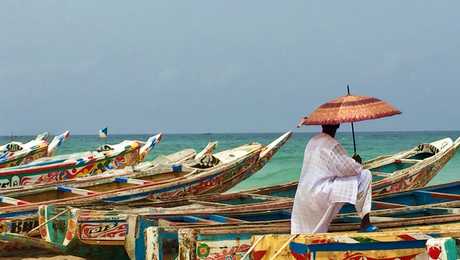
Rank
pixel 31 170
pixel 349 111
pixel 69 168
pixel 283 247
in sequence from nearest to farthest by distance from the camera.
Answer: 1. pixel 283 247
2. pixel 349 111
3. pixel 31 170
4. pixel 69 168

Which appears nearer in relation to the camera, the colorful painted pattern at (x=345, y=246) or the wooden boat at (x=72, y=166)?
the colorful painted pattern at (x=345, y=246)

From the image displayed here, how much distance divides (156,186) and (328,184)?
4.34 meters

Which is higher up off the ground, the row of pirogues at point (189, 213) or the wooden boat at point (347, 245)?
the wooden boat at point (347, 245)

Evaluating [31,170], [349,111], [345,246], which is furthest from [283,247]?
[31,170]

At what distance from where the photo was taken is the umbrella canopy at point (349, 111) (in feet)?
15.8

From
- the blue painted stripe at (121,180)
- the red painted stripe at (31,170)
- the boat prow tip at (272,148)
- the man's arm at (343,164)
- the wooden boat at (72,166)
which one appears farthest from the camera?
the boat prow tip at (272,148)

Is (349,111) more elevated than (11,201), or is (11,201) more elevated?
(349,111)

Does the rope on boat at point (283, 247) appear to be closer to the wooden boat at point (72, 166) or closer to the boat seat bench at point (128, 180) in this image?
the boat seat bench at point (128, 180)

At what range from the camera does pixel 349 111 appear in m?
4.85

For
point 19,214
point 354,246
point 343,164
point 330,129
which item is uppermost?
point 330,129

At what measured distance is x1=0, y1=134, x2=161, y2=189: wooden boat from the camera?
11039mm

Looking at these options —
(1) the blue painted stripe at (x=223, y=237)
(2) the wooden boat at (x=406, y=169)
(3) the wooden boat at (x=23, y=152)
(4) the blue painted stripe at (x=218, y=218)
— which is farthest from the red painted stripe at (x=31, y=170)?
(1) the blue painted stripe at (x=223, y=237)

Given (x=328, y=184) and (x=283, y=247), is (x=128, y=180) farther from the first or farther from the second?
(x=283, y=247)

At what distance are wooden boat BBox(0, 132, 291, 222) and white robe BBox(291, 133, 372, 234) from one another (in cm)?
360
